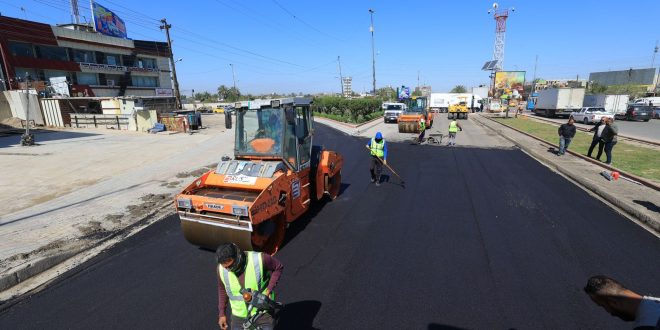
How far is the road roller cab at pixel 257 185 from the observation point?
197 inches

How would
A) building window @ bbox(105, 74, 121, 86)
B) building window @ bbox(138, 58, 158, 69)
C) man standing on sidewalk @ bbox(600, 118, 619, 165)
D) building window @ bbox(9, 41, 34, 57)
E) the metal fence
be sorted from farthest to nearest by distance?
building window @ bbox(138, 58, 158, 69) → building window @ bbox(105, 74, 121, 86) → building window @ bbox(9, 41, 34, 57) → the metal fence → man standing on sidewalk @ bbox(600, 118, 619, 165)

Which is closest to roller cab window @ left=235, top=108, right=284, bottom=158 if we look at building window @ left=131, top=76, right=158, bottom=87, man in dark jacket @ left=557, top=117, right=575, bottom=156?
man in dark jacket @ left=557, top=117, right=575, bottom=156

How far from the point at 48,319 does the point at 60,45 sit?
45.4m

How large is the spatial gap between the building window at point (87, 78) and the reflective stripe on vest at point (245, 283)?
157 ft

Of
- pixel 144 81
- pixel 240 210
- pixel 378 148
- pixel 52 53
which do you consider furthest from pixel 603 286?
pixel 144 81

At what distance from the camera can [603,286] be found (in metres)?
2.10

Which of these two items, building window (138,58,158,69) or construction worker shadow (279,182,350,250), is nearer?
construction worker shadow (279,182,350,250)

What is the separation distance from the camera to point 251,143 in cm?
639

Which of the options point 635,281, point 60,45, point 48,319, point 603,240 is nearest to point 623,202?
point 603,240

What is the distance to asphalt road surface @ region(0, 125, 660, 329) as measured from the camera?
416 cm

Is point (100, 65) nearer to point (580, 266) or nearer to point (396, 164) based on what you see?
point (396, 164)

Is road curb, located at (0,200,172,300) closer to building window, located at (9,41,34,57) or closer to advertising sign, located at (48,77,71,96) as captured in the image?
advertising sign, located at (48,77,71,96)

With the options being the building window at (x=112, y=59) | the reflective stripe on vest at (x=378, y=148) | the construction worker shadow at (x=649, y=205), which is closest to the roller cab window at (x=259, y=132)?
the reflective stripe on vest at (x=378, y=148)

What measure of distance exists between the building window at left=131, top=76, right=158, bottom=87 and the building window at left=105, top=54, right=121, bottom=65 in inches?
104
